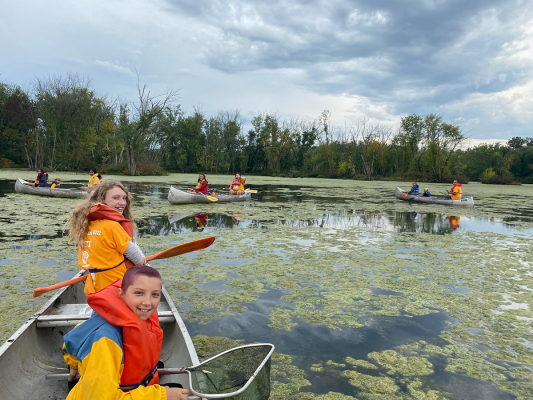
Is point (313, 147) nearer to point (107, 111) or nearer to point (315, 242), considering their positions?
point (107, 111)

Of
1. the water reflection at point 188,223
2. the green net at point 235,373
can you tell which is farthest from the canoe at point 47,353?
the water reflection at point 188,223

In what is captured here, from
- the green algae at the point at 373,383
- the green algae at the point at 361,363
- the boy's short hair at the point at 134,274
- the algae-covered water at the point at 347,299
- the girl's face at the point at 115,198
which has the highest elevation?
the girl's face at the point at 115,198

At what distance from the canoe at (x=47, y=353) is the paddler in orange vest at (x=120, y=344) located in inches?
20.6

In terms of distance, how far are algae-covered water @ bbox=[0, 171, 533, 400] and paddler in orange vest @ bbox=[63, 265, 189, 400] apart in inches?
48.3

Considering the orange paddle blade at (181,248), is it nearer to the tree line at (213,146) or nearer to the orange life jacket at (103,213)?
the orange life jacket at (103,213)

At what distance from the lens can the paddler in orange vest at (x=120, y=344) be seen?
54.7 inches

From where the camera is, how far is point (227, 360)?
200 cm

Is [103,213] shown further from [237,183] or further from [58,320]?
[237,183]

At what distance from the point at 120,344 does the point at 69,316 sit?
1391 mm

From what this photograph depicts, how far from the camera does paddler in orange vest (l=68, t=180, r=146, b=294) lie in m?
2.51

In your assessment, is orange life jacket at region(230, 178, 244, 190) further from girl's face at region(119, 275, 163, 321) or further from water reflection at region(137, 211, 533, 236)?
girl's face at region(119, 275, 163, 321)

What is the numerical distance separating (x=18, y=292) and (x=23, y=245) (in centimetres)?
235

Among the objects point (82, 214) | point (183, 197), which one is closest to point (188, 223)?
point (183, 197)

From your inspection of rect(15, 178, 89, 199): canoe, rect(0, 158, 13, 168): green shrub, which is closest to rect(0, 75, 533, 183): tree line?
rect(0, 158, 13, 168): green shrub
